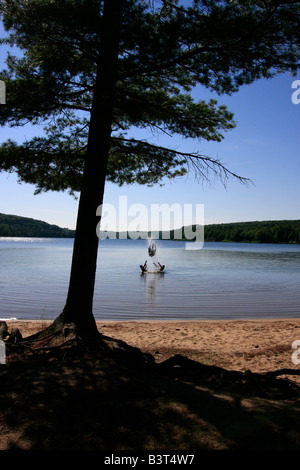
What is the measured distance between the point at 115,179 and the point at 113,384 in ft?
20.4

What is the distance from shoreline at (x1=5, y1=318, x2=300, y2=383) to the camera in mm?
7352

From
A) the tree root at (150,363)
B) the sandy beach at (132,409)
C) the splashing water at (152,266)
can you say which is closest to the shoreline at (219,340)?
the tree root at (150,363)

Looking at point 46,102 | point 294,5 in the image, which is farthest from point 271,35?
point 46,102

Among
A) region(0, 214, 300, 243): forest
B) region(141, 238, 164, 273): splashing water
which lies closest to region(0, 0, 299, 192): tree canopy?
region(141, 238, 164, 273): splashing water

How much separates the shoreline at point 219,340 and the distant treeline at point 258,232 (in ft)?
500

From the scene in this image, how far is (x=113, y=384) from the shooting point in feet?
13.5

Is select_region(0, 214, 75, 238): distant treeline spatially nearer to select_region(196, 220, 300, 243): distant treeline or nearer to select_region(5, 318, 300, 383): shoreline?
select_region(196, 220, 300, 243): distant treeline

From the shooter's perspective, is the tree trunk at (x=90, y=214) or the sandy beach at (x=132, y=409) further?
the tree trunk at (x=90, y=214)

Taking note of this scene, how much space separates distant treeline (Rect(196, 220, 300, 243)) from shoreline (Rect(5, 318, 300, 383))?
500 feet

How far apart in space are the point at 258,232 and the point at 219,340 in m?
167

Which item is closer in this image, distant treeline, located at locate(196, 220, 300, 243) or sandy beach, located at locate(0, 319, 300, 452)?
sandy beach, located at locate(0, 319, 300, 452)

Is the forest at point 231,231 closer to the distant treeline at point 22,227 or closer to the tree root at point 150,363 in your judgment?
the distant treeline at point 22,227

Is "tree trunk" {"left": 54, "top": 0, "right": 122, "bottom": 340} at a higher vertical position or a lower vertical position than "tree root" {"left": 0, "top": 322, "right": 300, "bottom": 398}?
higher

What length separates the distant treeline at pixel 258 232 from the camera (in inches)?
6073
